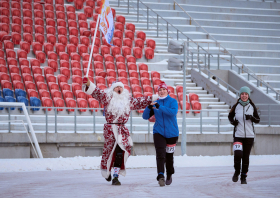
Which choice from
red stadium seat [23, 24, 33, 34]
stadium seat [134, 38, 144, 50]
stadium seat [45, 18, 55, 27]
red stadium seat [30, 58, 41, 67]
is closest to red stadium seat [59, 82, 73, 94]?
red stadium seat [30, 58, 41, 67]

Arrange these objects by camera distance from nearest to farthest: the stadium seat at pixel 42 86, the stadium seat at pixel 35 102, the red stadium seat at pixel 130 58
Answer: the stadium seat at pixel 35 102 < the stadium seat at pixel 42 86 < the red stadium seat at pixel 130 58

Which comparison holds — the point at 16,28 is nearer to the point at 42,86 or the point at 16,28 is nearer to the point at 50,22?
the point at 50,22

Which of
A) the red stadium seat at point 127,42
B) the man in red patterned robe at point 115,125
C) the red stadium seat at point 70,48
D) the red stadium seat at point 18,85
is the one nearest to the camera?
the man in red patterned robe at point 115,125

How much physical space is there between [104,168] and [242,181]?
2127 mm

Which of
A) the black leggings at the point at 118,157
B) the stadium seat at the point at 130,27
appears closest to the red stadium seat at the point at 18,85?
the stadium seat at the point at 130,27

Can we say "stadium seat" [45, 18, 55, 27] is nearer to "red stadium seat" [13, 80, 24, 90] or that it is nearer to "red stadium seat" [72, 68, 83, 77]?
"red stadium seat" [72, 68, 83, 77]

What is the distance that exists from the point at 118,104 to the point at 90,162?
4498 millimetres

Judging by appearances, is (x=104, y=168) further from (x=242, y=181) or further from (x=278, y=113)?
(x=278, y=113)

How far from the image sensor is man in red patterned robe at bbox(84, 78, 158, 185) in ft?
24.4

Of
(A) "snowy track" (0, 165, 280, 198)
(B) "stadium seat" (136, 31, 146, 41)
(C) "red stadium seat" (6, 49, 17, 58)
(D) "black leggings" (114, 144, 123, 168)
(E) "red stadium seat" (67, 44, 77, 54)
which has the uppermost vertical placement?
(B) "stadium seat" (136, 31, 146, 41)

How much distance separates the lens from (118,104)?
293 inches

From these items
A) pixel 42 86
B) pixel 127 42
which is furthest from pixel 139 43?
pixel 42 86

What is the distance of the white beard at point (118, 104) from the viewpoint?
7449 mm

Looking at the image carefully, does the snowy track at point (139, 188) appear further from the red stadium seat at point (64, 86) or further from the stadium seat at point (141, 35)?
the stadium seat at point (141, 35)
